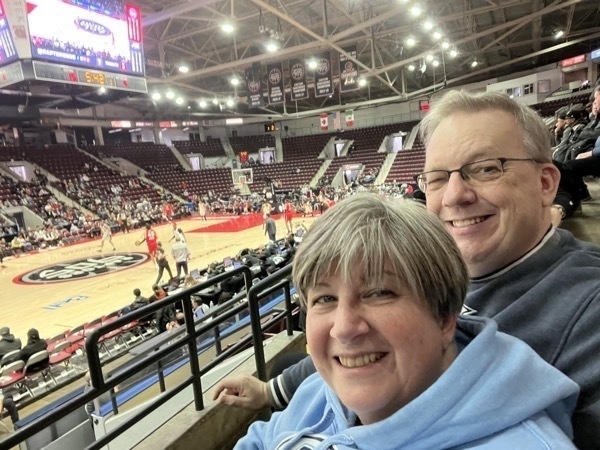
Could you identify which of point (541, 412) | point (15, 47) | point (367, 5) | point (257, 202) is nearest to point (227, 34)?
point (367, 5)

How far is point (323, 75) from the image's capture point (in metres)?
14.0

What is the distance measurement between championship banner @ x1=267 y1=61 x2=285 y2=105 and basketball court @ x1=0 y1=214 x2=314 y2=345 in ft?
17.4

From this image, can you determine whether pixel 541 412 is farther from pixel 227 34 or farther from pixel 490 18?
pixel 490 18

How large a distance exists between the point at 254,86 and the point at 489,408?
1542 cm

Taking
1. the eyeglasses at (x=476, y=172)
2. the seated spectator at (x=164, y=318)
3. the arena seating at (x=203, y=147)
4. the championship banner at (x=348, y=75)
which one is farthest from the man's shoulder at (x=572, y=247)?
the arena seating at (x=203, y=147)

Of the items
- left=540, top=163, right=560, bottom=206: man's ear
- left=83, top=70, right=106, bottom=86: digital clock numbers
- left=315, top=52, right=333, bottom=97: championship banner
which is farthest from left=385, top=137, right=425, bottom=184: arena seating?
left=540, top=163, right=560, bottom=206: man's ear

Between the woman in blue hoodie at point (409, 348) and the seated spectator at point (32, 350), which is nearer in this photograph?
the woman in blue hoodie at point (409, 348)

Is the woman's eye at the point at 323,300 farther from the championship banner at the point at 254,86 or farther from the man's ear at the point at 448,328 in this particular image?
the championship banner at the point at 254,86

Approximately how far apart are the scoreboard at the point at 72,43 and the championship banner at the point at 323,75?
5.77 metres

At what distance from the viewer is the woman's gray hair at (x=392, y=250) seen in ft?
2.71

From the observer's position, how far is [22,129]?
2645 cm

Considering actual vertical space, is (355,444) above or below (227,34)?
below

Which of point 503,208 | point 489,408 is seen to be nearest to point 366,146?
point 503,208

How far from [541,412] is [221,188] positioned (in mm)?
31377
